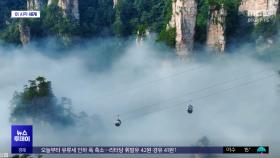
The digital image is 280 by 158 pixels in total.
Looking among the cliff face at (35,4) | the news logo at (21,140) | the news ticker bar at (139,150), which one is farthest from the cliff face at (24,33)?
the news logo at (21,140)

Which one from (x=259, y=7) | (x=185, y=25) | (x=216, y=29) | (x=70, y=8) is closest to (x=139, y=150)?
(x=185, y=25)

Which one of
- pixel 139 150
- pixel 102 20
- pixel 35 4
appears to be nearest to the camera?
pixel 139 150

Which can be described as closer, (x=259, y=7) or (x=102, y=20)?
(x=259, y=7)

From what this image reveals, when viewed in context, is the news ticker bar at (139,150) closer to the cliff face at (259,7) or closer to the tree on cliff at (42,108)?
the tree on cliff at (42,108)

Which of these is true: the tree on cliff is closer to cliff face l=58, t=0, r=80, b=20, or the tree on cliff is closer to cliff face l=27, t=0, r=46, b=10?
cliff face l=58, t=0, r=80, b=20

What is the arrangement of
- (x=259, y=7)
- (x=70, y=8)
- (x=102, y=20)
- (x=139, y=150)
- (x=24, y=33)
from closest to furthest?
(x=139, y=150) < (x=259, y=7) < (x=24, y=33) < (x=70, y=8) < (x=102, y=20)

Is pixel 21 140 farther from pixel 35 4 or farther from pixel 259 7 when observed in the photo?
pixel 35 4

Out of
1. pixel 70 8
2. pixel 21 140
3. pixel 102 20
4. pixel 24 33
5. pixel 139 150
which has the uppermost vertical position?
pixel 70 8
